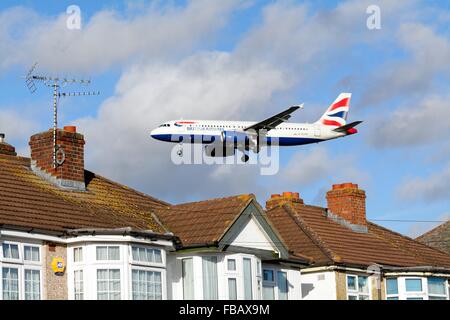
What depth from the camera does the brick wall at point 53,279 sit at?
1511 inches

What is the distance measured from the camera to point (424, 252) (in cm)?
5722

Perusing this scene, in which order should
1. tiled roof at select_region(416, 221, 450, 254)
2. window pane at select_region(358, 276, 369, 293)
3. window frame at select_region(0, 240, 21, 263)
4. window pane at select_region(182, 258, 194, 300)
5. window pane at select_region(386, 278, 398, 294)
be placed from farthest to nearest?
tiled roof at select_region(416, 221, 450, 254), window pane at select_region(386, 278, 398, 294), window pane at select_region(358, 276, 369, 293), window pane at select_region(182, 258, 194, 300), window frame at select_region(0, 240, 21, 263)

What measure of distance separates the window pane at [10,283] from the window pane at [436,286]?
71.1 ft

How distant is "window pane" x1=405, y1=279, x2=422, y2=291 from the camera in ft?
168

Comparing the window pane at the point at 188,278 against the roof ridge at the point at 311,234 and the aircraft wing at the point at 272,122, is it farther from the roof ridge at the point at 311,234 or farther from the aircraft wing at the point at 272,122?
the aircraft wing at the point at 272,122

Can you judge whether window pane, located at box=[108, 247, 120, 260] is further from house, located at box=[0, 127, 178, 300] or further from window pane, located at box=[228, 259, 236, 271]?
window pane, located at box=[228, 259, 236, 271]

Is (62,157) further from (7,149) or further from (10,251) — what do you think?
(10,251)

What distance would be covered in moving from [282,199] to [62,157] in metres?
15.3

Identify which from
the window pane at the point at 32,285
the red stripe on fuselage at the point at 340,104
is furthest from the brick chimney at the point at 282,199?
the red stripe on fuselage at the point at 340,104

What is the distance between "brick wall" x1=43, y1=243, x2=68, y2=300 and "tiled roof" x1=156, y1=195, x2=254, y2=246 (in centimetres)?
520

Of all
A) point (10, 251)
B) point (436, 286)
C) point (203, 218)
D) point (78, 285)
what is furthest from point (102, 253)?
point (436, 286)

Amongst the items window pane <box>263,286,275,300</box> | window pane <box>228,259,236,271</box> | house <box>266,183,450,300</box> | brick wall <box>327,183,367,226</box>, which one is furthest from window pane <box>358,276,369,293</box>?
window pane <box>228,259,236,271</box>

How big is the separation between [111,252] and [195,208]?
666cm
